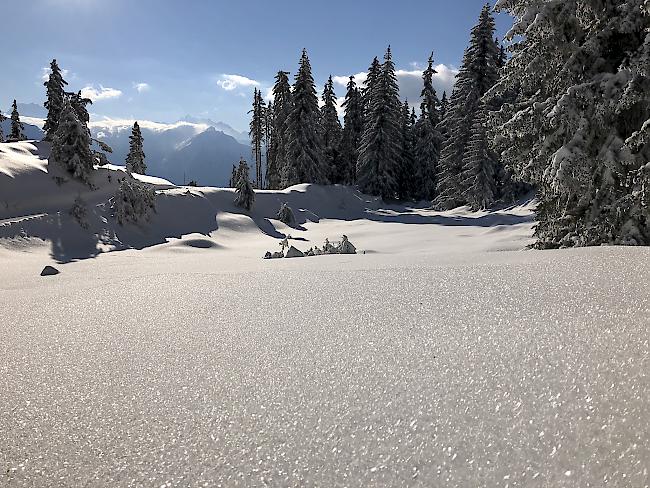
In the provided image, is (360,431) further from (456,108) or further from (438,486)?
(456,108)

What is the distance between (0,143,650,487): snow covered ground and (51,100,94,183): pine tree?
52.5 ft

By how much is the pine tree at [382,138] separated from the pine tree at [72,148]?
2381 centimetres

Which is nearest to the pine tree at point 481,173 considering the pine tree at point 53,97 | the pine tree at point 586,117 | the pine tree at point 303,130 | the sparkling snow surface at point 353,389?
the pine tree at point 303,130

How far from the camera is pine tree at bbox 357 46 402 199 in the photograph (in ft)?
117

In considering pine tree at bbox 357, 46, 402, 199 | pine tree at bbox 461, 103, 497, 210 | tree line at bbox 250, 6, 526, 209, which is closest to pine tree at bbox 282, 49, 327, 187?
tree line at bbox 250, 6, 526, 209

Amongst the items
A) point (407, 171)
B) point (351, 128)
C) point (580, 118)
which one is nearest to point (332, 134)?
point (351, 128)

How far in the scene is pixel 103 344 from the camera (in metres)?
2.67

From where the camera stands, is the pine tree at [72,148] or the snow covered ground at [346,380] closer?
the snow covered ground at [346,380]

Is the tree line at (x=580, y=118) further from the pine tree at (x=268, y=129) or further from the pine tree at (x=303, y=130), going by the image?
the pine tree at (x=268, y=129)

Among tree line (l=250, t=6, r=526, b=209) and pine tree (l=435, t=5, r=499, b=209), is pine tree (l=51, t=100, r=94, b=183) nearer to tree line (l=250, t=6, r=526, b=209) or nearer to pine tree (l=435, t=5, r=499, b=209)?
tree line (l=250, t=6, r=526, b=209)

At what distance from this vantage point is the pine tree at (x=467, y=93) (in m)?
28.7

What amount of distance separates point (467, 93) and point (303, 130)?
13.7m

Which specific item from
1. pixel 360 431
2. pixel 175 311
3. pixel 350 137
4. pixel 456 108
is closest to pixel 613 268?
pixel 360 431

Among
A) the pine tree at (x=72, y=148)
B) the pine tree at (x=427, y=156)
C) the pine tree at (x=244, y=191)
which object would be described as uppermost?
the pine tree at (x=427, y=156)
